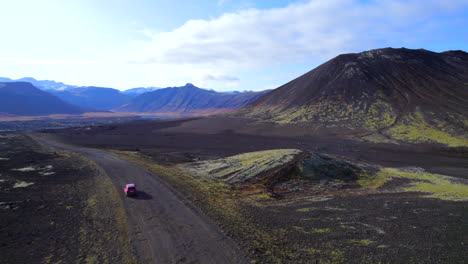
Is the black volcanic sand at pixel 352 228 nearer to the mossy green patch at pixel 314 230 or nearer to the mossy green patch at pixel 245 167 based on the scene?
the mossy green patch at pixel 314 230

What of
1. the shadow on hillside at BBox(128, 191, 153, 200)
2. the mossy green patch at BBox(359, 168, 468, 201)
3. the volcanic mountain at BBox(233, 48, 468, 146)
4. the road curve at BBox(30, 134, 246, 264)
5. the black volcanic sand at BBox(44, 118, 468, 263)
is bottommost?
the mossy green patch at BBox(359, 168, 468, 201)

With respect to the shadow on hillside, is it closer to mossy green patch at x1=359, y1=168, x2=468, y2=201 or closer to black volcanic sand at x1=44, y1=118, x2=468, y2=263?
black volcanic sand at x1=44, y1=118, x2=468, y2=263

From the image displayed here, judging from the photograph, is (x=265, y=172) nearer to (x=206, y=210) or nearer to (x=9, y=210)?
(x=206, y=210)

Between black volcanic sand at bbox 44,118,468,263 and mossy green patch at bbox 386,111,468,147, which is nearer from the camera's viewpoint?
black volcanic sand at bbox 44,118,468,263


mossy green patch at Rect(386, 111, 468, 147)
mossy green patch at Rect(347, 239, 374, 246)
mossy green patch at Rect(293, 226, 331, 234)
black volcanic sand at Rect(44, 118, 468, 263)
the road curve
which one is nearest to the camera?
the road curve

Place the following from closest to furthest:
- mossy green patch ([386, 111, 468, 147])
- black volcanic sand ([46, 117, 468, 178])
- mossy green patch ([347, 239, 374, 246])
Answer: mossy green patch ([347, 239, 374, 246]), black volcanic sand ([46, 117, 468, 178]), mossy green patch ([386, 111, 468, 147])

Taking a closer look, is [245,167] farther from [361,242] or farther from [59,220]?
[59,220]

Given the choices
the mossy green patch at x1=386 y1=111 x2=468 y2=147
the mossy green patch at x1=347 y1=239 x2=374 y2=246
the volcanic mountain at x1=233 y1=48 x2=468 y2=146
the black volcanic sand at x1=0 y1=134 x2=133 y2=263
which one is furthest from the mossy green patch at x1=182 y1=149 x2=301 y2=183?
the mossy green patch at x1=386 y1=111 x2=468 y2=147

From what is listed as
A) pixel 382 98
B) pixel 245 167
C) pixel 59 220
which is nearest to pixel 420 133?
pixel 382 98
